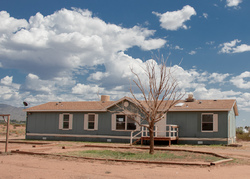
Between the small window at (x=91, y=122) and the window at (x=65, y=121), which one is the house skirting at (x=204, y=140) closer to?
the small window at (x=91, y=122)

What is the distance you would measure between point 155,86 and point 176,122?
9366 mm

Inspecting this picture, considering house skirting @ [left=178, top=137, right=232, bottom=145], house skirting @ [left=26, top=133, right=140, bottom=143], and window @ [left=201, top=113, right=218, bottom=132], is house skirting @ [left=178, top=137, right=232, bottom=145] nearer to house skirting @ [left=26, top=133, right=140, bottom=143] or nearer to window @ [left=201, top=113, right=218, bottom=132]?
window @ [left=201, top=113, right=218, bottom=132]

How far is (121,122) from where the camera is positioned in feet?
76.3

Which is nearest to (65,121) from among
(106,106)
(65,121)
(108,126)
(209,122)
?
(65,121)

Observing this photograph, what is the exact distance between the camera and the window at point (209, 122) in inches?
832

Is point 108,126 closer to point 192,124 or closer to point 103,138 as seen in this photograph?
point 103,138

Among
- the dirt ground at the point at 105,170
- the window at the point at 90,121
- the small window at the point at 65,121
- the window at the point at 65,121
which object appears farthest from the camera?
the small window at the point at 65,121

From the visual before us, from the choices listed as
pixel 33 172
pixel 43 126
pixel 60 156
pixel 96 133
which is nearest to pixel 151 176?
pixel 33 172

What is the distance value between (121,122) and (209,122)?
634 centimetres

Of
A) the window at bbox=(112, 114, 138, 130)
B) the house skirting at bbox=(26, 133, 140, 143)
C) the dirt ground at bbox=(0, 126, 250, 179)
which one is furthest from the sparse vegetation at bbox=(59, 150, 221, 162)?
the window at bbox=(112, 114, 138, 130)

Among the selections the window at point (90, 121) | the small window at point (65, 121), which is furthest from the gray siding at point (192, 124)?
the small window at point (65, 121)

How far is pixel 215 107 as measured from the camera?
21.1m

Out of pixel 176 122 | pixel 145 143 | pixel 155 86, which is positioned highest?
pixel 155 86

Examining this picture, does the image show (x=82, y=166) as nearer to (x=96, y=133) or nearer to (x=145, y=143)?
(x=145, y=143)
